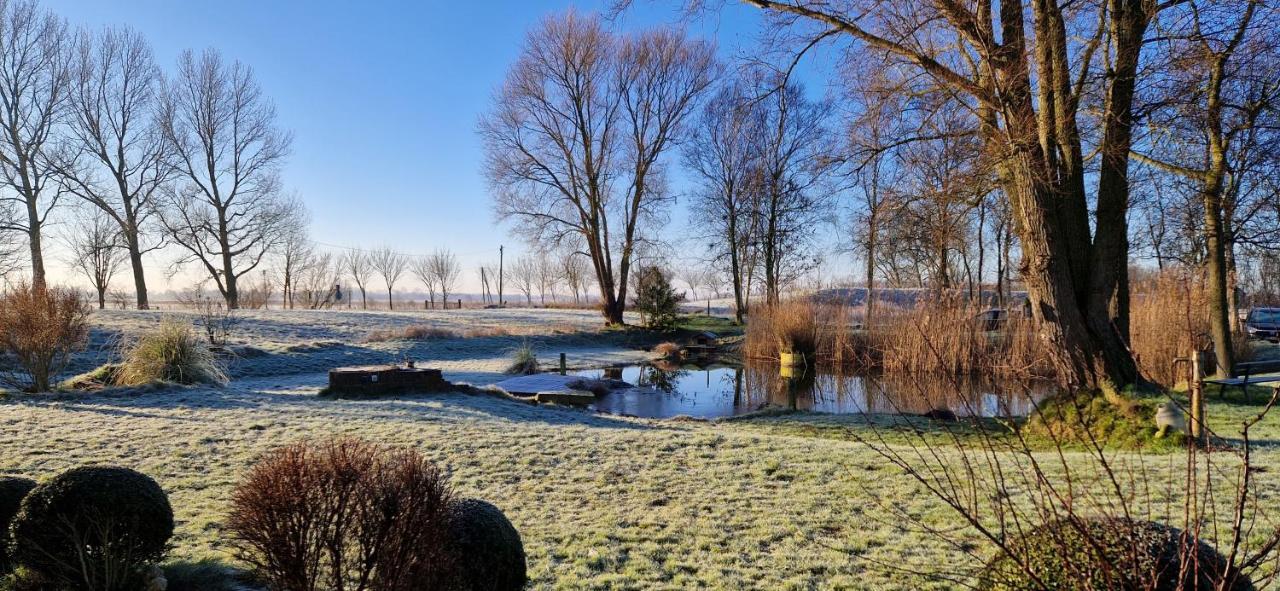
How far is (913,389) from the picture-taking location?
12.9 metres

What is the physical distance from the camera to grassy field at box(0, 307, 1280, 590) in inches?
150

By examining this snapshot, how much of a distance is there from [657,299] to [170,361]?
52.6 ft

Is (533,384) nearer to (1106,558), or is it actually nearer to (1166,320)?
(1166,320)

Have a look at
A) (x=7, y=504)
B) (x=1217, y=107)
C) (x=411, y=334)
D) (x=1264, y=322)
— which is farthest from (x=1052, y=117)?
(x=1264, y=322)

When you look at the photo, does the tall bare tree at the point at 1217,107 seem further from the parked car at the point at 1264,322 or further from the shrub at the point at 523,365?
the parked car at the point at 1264,322

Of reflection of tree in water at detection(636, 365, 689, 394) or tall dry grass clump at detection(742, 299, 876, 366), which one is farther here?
tall dry grass clump at detection(742, 299, 876, 366)

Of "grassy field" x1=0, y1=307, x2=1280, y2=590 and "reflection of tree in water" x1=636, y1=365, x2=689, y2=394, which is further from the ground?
"grassy field" x1=0, y1=307, x2=1280, y2=590

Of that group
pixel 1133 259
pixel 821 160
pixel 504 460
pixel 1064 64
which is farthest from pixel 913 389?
pixel 1133 259

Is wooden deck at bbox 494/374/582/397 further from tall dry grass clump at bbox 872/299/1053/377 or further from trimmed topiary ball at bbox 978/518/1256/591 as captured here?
trimmed topiary ball at bbox 978/518/1256/591

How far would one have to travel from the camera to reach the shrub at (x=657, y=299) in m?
24.9

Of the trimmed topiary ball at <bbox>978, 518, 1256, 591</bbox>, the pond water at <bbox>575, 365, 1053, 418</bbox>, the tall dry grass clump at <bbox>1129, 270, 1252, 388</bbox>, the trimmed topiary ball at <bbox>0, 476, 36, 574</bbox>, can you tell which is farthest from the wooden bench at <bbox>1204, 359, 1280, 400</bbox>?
the trimmed topiary ball at <bbox>0, 476, 36, 574</bbox>

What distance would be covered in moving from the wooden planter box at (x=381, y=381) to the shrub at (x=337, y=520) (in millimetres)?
8344

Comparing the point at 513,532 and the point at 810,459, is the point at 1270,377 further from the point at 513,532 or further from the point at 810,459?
the point at 513,532

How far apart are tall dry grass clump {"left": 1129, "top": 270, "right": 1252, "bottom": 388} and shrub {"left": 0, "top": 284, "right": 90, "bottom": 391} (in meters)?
15.7
